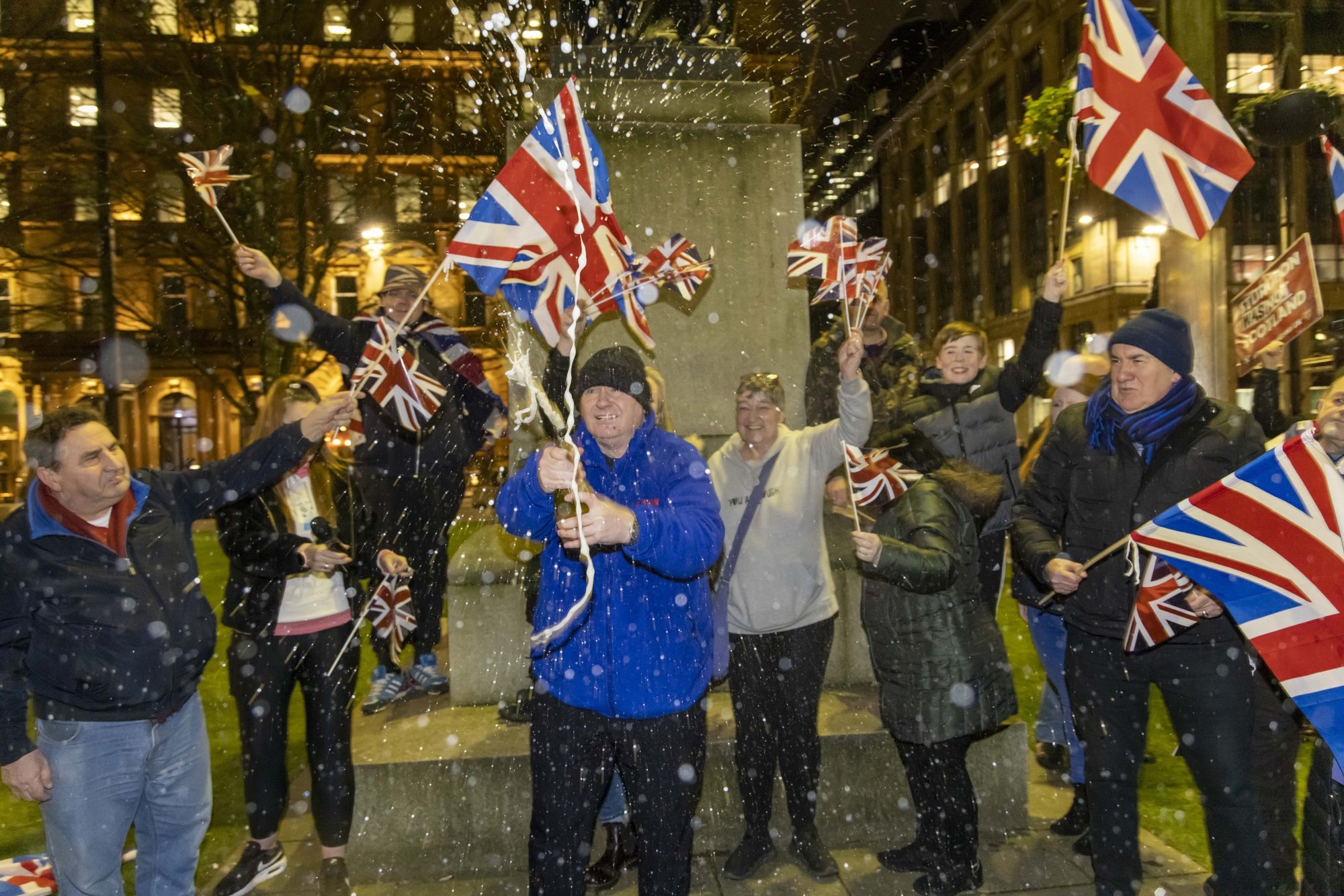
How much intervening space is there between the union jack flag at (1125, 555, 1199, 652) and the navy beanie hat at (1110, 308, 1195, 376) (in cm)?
72

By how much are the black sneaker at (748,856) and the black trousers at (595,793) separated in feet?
3.14

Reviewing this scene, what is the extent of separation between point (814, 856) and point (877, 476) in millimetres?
1609

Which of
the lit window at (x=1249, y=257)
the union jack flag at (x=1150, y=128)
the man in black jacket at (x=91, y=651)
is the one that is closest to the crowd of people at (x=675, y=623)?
the man in black jacket at (x=91, y=651)

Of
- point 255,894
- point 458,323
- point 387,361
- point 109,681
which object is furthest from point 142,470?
point 458,323

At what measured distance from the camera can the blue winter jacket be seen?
309 centimetres

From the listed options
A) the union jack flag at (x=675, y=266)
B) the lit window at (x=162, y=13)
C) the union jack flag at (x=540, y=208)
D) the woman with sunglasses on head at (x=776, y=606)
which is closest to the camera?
the union jack flag at (x=540, y=208)

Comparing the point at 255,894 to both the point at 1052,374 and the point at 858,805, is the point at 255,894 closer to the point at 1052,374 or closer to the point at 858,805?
the point at 858,805

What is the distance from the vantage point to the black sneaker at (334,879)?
13.2 ft

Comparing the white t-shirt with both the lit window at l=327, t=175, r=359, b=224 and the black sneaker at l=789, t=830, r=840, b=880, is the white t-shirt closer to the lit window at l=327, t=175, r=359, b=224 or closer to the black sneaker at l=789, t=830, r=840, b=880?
the black sneaker at l=789, t=830, r=840, b=880

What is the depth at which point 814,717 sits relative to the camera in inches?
159

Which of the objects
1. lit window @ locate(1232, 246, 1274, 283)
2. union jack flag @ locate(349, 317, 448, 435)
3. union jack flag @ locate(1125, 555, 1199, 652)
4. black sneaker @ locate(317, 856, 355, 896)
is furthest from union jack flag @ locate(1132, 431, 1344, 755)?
lit window @ locate(1232, 246, 1274, 283)

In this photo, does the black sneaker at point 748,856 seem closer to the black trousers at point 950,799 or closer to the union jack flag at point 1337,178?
the black trousers at point 950,799

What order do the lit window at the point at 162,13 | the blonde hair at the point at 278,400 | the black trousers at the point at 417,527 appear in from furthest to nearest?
the lit window at the point at 162,13, the black trousers at the point at 417,527, the blonde hair at the point at 278,400

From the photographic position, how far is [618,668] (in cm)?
309
